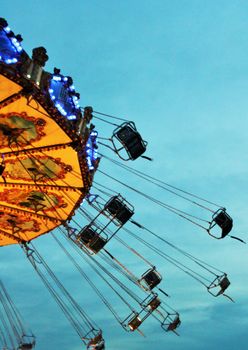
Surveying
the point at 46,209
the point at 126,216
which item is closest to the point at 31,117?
the point at 126,216

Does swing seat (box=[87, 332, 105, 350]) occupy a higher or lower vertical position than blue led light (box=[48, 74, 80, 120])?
lower

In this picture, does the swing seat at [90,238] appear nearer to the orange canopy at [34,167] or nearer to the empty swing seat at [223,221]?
the orange canopy at [34,167]

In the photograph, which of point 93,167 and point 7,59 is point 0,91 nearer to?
point 7,59

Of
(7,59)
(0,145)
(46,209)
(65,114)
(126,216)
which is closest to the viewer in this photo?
(7,59)

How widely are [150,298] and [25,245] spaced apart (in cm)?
465

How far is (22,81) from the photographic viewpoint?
25.9 ft

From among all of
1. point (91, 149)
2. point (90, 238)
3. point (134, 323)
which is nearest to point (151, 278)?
point (134, 323)

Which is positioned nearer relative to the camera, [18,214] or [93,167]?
[93,167]

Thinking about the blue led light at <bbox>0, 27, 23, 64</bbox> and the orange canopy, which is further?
the orange canopy

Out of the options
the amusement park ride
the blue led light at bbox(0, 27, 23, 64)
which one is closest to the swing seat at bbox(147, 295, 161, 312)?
the amusement park ride

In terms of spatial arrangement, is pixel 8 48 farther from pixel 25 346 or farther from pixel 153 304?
pixel 25 346

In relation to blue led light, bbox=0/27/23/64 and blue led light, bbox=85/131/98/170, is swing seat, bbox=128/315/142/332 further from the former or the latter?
blue led light, bbox=0/27/23/64

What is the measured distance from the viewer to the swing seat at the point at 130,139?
9.12 m

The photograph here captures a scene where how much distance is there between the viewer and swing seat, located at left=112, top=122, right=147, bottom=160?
29.9 feet
